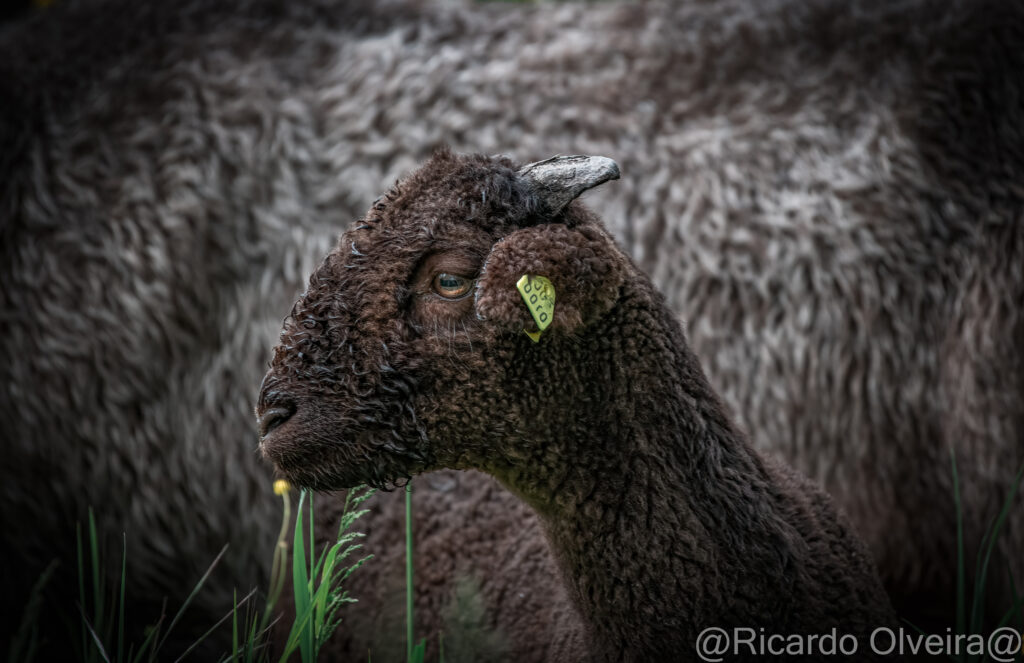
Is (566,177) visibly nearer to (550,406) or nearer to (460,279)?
(460,279)

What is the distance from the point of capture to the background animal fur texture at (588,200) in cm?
322

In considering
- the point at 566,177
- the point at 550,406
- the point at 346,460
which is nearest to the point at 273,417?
the point at 346,460

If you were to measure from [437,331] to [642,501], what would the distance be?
52 cm

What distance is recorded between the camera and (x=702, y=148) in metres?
3.44

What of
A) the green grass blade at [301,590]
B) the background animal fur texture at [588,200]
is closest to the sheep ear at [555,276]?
the green grass blade at [301,590]

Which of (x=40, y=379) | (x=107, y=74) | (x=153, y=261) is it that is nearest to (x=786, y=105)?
(x=153, y=261)

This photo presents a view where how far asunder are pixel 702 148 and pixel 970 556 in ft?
5.20

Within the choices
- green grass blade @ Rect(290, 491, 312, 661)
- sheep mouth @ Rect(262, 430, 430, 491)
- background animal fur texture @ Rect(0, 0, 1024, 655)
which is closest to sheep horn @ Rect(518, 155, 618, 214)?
sheep mouth @ Rect(262, 430, 430, 491)

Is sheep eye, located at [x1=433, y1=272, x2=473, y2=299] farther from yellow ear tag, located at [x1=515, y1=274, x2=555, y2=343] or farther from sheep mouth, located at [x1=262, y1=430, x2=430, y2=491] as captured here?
sheep mouth, located at [x1=262, y1=430, x2=430, y2=491]

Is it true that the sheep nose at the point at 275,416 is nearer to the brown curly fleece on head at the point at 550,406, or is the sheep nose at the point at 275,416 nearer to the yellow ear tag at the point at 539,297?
the brown curly fleece on head at the point at 550,406

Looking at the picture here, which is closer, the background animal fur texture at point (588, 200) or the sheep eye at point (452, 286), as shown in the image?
the sheep eye at point (452, 286)

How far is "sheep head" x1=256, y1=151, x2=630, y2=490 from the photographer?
1805mm

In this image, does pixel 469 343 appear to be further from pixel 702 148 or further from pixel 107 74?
pixel 107 74

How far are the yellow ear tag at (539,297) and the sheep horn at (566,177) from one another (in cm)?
17
